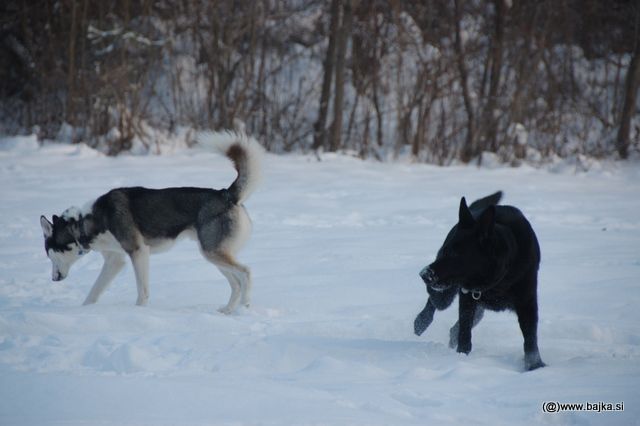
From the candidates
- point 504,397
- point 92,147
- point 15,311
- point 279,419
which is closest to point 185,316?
point 15,311

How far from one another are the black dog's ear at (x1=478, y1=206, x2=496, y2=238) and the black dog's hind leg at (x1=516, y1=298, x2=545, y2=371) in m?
0.47

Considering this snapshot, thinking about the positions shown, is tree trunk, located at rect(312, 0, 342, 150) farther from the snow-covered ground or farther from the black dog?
the black dog

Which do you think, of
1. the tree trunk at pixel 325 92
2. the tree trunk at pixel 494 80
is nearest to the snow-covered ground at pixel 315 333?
the tree trunk at pixel 494 80

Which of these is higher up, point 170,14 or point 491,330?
point 170,14

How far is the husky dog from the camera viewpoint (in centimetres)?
498

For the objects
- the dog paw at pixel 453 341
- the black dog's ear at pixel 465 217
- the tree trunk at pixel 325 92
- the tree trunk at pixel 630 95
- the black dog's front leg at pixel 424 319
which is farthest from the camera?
the tree trunk at pixel 630 95

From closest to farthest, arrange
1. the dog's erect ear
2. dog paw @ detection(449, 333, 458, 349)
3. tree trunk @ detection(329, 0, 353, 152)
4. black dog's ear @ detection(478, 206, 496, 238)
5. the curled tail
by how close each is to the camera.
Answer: black dog's ear @ detection(478, 206, 496, 238), dog paw @ detection(449, 333, 458, 349), the curled tail, the dog's erect ear, tree trunk @ detection(329, 0, 353, 152)

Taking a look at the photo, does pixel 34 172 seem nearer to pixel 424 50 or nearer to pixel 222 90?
pixel 222 90

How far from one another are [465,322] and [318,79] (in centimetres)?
1356

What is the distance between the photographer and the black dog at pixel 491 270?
3.40 meters

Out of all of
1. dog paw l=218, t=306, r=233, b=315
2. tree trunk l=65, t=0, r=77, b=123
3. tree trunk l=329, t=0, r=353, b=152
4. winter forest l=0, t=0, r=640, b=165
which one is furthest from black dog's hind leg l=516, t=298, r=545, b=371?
tree trunk l=65, t=0, r=77, b=123

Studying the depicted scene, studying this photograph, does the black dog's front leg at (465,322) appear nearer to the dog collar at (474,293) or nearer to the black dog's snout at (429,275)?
the dog collar at (474,293)

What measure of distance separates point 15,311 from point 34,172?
293 inches

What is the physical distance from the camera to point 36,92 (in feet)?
49.2
